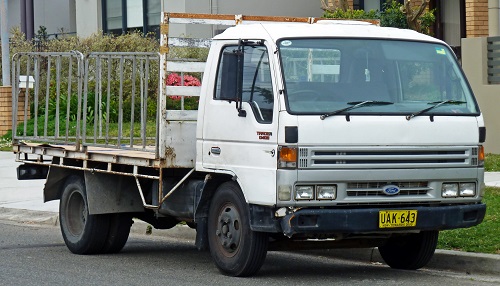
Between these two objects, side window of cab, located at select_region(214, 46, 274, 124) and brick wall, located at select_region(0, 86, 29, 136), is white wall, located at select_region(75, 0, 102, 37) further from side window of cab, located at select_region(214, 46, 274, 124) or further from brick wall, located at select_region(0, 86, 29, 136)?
side window of cab, located at select_region(214, 46, 274, 124)

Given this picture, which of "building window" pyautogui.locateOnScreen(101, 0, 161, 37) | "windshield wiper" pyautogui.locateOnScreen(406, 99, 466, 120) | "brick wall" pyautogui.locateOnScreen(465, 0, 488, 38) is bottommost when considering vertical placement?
"windshield wiper" pyautogui.locateOnScreen(406, 99, 466, 120)

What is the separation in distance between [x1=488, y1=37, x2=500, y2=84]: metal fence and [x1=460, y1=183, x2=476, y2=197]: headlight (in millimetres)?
10847

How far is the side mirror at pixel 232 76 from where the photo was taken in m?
9.57

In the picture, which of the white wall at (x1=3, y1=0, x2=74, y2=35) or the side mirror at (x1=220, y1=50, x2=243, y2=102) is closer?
the side mirror at (x1=220, y1=50, x2=243, y2=102)

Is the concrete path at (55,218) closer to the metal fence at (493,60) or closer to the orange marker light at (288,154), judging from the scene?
the orange marker light at (288,154)

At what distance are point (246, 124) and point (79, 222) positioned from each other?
10.7 ft

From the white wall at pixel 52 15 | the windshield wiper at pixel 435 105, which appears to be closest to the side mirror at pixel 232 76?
the windshield wiper at pixel 435 105

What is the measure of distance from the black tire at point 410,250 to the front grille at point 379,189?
0.81 metres

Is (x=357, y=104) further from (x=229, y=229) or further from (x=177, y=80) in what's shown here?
(x=177, y=80)

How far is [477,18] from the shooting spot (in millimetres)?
22500

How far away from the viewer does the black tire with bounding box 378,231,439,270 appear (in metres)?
10.2

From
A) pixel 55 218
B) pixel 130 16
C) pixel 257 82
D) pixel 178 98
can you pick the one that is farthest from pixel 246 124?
pixel 130 16

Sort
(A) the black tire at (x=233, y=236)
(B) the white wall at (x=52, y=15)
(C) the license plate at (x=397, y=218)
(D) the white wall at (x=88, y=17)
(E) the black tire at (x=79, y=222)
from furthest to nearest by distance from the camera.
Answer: (B) the white wall at (x=52, y=15)
(D) the white wall at (x=88, y=17)
(E) the black tire at (x=79, y=222)
(A) the black tire at (x=233, y=236)
(C) the license plate at (x=397, y=218)

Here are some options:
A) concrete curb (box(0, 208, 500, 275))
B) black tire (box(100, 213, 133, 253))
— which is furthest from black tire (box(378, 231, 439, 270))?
black tire (box(100, 213, 133, 253))
